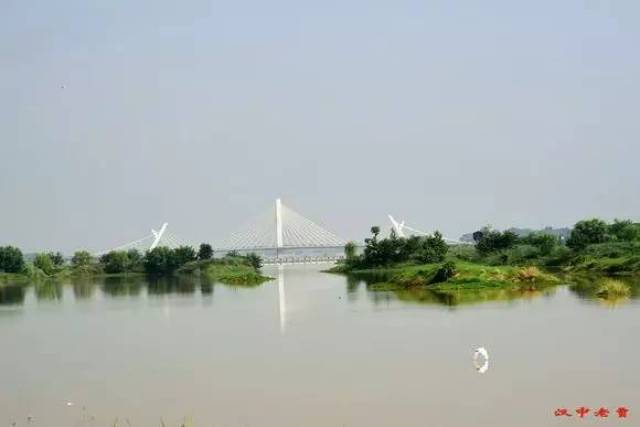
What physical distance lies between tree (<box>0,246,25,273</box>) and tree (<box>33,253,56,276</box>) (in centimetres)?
416

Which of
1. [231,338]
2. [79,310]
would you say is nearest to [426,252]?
[79,310]

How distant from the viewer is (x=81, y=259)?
67500 mm

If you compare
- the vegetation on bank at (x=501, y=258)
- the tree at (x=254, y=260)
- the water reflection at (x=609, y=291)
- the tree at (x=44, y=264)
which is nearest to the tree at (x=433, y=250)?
the vegetation on bank at (x=501, y=258)

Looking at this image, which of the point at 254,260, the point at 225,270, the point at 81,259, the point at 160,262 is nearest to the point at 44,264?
the point at 81,259

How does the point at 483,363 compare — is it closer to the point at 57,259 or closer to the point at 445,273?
the point at 445,273

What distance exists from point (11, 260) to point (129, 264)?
30.5 ft

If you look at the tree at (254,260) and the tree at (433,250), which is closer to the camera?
the tree at (433,250)

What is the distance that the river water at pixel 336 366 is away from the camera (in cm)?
978

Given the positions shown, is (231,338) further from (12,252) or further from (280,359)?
(12,252)

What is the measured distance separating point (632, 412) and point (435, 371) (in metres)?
3.44

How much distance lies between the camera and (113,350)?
53.6ft

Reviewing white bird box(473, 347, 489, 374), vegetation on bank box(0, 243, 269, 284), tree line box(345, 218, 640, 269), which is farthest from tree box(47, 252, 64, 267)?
white bird box(473, 347, 489, 374)

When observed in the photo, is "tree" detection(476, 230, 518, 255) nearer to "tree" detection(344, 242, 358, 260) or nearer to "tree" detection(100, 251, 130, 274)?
"tree" detection(344, 242, 358, 260)

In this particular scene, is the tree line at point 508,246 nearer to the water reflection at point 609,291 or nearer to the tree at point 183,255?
the water reflection at point 609,291
